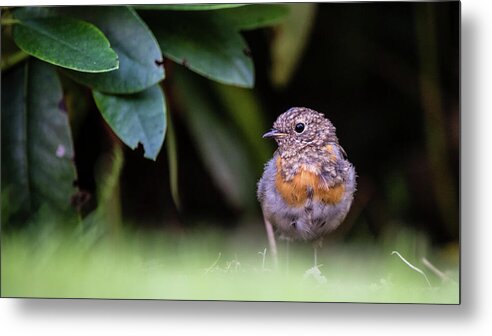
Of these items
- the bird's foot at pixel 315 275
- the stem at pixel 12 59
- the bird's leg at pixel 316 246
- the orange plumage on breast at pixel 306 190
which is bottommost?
the bird's foot at pixel 315 275

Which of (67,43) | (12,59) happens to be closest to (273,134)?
(67,43)

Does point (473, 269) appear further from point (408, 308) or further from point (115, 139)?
point (115, 139)

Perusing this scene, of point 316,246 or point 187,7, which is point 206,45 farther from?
point 316,246

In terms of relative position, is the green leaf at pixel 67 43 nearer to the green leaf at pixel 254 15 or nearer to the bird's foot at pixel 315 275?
the green leaf at pixel 254 15

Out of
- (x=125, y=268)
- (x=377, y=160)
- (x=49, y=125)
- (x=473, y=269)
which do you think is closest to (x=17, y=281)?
(x=125, y=268)

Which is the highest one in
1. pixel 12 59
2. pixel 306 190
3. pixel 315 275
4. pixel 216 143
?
pixel 12 59

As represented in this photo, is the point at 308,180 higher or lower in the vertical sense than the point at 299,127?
lower

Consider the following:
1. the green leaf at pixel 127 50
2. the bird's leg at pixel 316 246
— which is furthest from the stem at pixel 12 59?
the bird's leg at pixel 316 246
